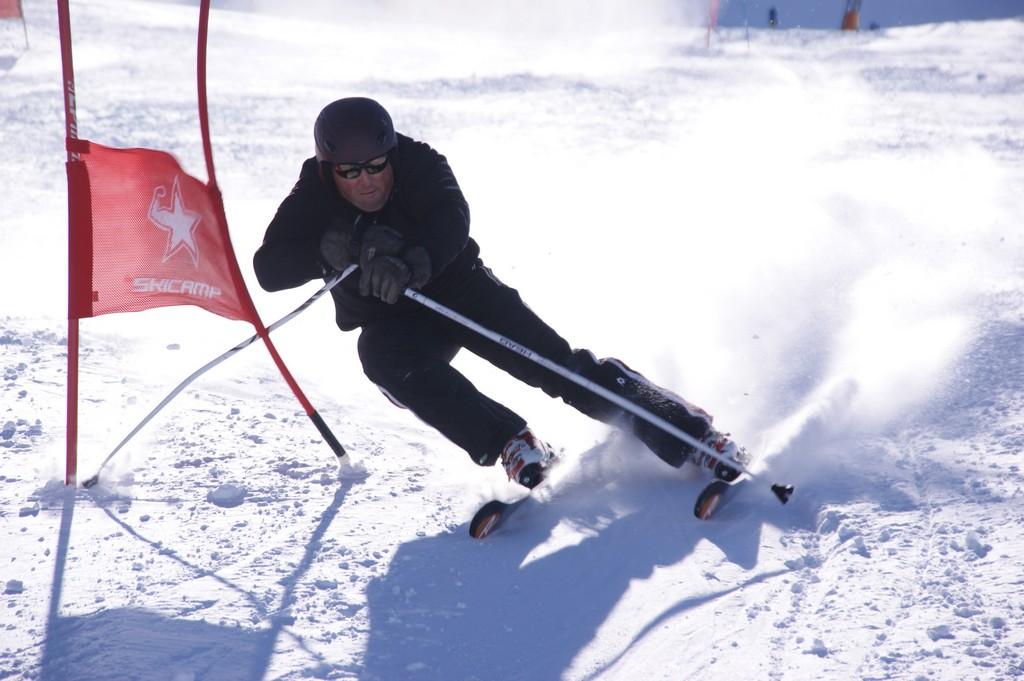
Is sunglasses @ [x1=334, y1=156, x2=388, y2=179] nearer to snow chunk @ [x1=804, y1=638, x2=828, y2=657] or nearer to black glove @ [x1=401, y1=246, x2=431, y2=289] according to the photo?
black glove @ [x1=401, y1=246, x2=431, y2=289]

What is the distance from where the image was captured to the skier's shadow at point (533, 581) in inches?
94.1

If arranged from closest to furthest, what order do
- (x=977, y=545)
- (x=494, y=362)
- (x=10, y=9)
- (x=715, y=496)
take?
1. (x=977, y=545)
2. (x=715, y=496)
3. (x=494, y=362)
4. (x=10, y=9)

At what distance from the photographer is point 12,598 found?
8.16ft

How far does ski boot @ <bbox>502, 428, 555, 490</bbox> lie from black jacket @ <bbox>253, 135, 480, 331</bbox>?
2.26 ft

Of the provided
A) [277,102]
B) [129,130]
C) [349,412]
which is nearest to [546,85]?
[277,102]

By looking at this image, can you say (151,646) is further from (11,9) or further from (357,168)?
(11,9)

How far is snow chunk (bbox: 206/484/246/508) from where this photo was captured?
3.09m

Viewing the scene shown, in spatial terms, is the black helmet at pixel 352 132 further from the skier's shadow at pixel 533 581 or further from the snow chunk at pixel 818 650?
the snow chunk at pixel 818 650

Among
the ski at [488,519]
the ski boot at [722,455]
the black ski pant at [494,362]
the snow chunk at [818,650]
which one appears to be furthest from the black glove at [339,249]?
the snow chunk at [818,650]

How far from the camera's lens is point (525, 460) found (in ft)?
10.4

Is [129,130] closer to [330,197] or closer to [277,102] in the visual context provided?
[277,102]

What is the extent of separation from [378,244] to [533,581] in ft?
4.10

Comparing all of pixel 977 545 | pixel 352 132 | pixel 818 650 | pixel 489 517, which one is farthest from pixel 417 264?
pixel 977 545

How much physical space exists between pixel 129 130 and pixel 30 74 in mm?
3184
